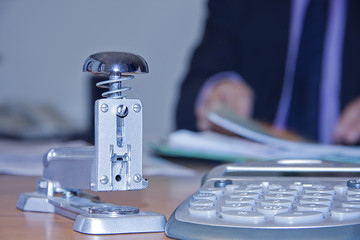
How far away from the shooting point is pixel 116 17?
3645mm

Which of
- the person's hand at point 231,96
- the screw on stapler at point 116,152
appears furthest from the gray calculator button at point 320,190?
the person's hand at point 231,96

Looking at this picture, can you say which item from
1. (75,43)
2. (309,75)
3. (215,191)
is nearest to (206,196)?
(215,191)

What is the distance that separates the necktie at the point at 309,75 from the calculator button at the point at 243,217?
5.63 ft

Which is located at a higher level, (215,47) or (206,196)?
(215,47)

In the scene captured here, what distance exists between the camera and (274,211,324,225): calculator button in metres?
0.37

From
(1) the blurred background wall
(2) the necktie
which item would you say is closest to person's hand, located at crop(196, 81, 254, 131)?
(2) the necktie

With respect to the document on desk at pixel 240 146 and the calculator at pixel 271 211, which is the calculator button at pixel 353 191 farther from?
the document on desk at pixel 240 146

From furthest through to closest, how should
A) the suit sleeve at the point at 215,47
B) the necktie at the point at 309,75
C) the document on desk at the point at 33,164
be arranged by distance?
1. the necktie at the point at 309,75
2. the suit sleeve at the point at 215,47
3. the document on desk at the point at 33,164

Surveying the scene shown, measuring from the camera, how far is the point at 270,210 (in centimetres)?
38

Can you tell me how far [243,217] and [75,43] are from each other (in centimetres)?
331

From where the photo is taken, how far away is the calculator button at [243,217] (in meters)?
0.37

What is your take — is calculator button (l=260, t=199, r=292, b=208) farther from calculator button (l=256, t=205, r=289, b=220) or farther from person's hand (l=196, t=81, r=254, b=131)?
person's hand (l=196, t=81, r=254, b=131)

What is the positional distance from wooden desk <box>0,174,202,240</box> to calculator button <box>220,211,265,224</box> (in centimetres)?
5

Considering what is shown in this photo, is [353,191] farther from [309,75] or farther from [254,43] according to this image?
[254,43]
